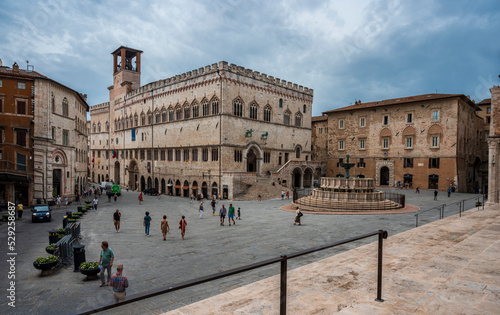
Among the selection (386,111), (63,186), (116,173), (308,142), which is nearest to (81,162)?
(63,186)

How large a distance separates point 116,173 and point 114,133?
334 inches

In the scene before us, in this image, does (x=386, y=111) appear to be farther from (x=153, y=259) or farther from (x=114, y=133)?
(x=114, y=133)

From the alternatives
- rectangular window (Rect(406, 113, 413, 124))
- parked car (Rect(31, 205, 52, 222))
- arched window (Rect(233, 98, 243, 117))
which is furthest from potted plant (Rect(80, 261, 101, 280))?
rectangular window (Rect(406, 113, 413, 124))

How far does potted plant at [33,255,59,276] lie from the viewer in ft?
34.3

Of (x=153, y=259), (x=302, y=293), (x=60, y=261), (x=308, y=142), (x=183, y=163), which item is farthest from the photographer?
(x=308, y=142)

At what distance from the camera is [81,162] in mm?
44219

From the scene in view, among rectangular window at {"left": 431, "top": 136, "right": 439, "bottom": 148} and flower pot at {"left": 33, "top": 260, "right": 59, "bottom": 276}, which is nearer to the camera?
flower pot at {"left": 33, "top": 260, "right": 59, "bottom": 276}

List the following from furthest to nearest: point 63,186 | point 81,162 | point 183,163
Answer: point 183,163
point 81,162
point 63,186

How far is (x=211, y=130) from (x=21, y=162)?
21743 mm

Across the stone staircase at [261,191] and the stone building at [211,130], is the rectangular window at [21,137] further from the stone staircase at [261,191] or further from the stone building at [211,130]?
the stone staircase at [261,191]

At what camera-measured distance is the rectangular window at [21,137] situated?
98.9 feet

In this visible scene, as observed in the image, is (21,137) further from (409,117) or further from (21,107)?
(409,117)

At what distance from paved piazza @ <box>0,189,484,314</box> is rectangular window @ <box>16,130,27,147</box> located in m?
9.08

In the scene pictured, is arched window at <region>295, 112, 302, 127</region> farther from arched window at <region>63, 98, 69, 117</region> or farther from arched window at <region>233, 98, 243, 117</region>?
arched window at <region>63, 98, 69, 117</region>
